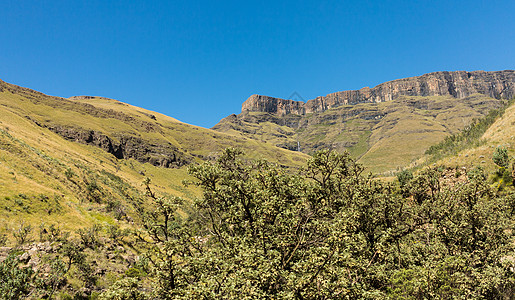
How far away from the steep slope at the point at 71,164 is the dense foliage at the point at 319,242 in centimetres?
2570

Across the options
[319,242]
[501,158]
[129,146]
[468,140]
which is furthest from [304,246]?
[129,146]

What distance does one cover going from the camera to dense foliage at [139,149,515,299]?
11.1m

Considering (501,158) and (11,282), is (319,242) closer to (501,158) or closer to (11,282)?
(11,282)

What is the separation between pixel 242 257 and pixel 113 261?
2758 centimetres

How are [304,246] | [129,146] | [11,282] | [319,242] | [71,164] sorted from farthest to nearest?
[129,146] < [71,164] < [11,282] < [319,242] < [304,246]

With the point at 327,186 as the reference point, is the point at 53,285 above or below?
below

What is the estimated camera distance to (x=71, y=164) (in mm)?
69375

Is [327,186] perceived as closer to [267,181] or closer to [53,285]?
[267,181]

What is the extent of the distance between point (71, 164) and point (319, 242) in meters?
81.8

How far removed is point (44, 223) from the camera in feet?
91.6

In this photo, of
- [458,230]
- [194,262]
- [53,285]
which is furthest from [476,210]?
[53,285]

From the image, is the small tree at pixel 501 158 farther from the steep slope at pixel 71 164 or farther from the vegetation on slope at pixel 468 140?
the steep slope at pixel 71 164

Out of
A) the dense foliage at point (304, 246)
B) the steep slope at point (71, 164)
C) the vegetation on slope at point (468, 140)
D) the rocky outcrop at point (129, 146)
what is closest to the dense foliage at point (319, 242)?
the dense foliage at point (304, 246)

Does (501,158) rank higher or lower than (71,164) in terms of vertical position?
higher
